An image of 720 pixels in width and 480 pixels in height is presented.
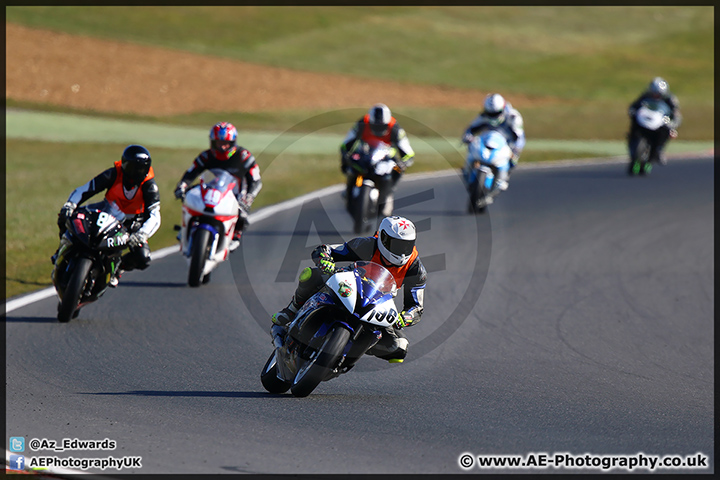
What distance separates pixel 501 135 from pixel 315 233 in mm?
3781

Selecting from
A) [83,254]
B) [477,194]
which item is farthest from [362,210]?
[83,254]

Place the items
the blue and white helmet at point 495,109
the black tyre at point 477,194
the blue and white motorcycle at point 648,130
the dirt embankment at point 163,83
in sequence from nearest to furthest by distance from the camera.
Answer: the black tyre at point 477,194
the blue and white helmet at point 495,109
the blue and white motorcycle at point 648,130
the dirt embankment at point 163,83

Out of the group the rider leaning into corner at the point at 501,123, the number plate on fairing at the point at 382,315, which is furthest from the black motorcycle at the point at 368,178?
the number plate on fairing at the point at 382,315

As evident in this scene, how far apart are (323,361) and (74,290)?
377 cm

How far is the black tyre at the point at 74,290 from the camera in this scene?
975 cm

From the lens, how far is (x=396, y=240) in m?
7.45

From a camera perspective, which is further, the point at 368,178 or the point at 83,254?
the point at 368,178

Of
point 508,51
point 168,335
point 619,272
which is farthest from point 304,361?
point 508,51

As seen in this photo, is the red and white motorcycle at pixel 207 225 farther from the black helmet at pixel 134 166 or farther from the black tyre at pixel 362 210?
the black tyre at pixel 362 210

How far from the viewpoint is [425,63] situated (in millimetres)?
45219

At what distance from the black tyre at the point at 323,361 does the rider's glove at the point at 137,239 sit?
11.5ft

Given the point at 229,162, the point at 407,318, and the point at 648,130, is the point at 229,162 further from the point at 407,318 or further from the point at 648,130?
the point at 648,130

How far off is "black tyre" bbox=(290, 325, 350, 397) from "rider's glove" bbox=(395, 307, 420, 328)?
451 millimetres
